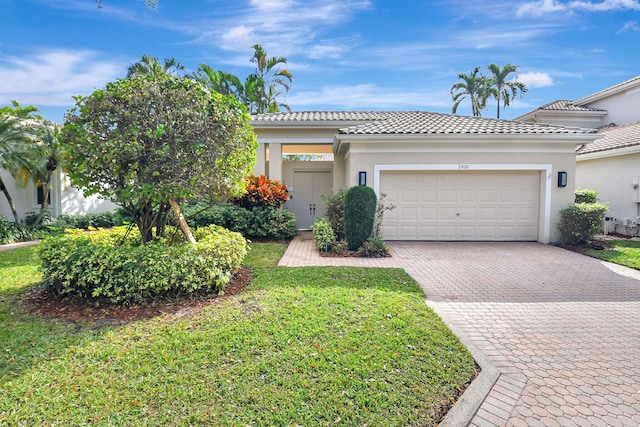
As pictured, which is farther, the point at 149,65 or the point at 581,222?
the point at 149,65

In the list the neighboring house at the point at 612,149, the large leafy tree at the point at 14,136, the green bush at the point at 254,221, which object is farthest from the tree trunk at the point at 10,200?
the neighboring house at the point at 612,149

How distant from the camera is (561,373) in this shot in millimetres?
3436

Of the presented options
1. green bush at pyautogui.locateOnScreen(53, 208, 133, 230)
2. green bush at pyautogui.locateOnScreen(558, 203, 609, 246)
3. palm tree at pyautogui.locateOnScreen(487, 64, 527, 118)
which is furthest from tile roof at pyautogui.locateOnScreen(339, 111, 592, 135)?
palm tree at pyautogui.locateOnScreen(487, 64, 527, 118)

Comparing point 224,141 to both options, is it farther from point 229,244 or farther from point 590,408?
point 590,408

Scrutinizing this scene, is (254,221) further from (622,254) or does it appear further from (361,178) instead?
(622,254)

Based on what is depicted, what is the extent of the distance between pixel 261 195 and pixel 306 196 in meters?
3.16

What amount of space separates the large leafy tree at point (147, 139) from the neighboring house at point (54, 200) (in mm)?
7609

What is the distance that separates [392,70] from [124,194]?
41.9ft

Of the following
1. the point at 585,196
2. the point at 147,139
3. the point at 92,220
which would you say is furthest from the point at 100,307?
the point at 585,196

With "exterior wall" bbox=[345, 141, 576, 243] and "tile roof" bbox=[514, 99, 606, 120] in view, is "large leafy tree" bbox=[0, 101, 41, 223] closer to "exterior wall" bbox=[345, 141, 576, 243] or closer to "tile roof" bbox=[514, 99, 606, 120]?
"exterior wall" bbox=[345, 141, 576, 243]

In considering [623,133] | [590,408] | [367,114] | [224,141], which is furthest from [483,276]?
[623,133]

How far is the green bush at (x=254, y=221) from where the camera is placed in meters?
11.2

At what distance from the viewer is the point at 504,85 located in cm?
2733

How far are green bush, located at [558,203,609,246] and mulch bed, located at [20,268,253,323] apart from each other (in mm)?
10203
